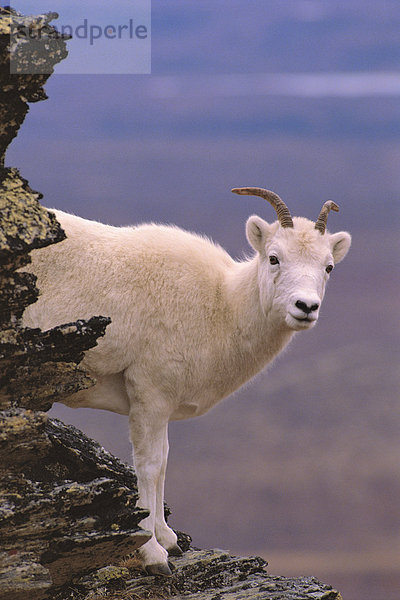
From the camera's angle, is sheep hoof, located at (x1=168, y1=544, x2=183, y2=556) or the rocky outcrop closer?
the rocky outcrop

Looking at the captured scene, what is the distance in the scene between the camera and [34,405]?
8797mm

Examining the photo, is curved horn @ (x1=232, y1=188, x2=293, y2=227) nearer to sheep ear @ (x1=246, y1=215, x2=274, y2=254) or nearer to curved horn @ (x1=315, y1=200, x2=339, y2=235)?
sheep ear @ (x1=246, y1=215, x2=274, y2=254)

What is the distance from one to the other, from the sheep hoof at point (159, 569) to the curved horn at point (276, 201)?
483 cm

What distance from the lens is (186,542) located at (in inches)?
487

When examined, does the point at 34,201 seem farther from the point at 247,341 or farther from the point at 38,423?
the point at 247,341

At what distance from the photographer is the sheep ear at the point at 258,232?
437 inches

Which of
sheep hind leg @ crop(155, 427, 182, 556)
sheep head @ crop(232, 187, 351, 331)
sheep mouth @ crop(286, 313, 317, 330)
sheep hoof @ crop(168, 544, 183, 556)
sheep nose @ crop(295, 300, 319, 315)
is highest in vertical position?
sheep head @ crop(232, 187, 351, 331)

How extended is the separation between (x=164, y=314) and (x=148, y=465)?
6.70ft

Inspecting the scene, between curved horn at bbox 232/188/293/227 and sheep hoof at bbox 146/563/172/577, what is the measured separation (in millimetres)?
4831

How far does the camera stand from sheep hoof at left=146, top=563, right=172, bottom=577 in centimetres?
1097

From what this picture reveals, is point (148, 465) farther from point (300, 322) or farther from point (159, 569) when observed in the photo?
point (300, 322)

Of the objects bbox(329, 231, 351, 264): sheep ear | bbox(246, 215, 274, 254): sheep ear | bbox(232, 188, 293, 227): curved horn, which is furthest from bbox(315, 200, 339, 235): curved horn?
bbox(246, 215, 274, 254): sheep ear

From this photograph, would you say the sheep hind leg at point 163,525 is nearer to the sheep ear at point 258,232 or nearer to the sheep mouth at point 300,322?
the sheep mouth at point 300,322

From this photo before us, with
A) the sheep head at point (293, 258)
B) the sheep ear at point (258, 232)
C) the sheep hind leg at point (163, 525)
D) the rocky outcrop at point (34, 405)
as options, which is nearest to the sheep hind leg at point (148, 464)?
the sheep hind leg at point (163, 525)
